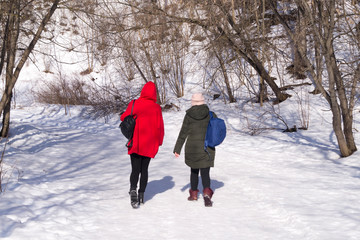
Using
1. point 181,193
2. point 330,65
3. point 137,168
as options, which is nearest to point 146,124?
point 137,168

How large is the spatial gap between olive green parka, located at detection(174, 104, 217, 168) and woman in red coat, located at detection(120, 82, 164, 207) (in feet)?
1.20

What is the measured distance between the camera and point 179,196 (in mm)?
5539

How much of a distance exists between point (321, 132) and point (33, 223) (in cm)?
895

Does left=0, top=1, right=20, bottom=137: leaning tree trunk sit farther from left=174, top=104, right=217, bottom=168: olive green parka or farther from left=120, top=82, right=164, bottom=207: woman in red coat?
left=174, top=104, right=217, bottom=168: olive green parka

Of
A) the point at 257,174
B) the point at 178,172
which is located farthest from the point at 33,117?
the point at 257,174

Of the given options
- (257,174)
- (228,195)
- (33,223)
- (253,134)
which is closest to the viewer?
(33,223)

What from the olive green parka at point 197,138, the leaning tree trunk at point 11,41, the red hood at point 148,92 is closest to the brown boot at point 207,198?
the olive green parka at point 197,138

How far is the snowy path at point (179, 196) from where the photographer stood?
3.98m

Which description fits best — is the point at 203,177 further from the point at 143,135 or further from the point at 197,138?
the point at 143,135

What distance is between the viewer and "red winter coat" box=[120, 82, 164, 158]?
16.1 ft

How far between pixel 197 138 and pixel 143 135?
0.74m

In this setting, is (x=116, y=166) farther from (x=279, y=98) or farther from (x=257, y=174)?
(x=279, y=98)

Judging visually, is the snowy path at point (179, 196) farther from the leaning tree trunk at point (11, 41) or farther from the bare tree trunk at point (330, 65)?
the leaning tree trunk at point (11, 41)

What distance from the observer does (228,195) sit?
5.59 metres
